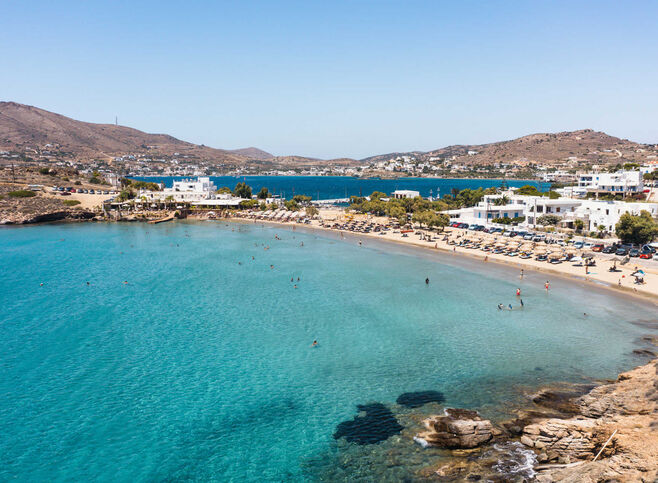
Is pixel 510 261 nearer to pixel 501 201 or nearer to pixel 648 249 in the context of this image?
pixel 648 249

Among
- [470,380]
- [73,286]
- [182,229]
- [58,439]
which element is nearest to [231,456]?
[58,439]

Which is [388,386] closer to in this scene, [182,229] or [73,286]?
[73,286]

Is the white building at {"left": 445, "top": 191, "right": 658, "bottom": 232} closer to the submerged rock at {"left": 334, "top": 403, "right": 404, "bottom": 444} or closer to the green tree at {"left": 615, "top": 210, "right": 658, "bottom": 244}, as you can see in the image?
the green tree at {"left": 615, "top": 210, "right": 658, "bottom": 244}

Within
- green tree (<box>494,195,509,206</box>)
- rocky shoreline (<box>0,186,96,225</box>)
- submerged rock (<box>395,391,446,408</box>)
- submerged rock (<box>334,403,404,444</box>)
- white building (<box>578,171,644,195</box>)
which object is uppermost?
white building (<box>578,171,644,195</box>)

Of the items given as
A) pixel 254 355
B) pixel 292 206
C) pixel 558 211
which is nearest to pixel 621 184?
pixel 558 211

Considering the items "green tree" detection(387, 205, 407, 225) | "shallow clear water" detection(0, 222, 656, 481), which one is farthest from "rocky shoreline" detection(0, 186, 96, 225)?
"green tree" detection(387, 205, 407, 225)

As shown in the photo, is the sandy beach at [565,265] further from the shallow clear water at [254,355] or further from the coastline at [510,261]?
the shallow clear water at [254,355]
